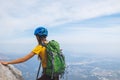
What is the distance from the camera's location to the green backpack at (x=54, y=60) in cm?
974

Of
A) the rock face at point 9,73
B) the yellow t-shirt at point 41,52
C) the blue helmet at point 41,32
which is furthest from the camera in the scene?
the rock face at point 9,73

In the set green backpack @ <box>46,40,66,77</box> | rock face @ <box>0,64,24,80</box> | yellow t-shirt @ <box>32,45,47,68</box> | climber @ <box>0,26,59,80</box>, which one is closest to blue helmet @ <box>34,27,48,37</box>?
climber @ <box>0,26,59,80</box>

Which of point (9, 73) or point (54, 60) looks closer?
point (54, 60)

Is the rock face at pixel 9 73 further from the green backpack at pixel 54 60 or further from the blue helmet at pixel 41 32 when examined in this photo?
the blue helmet at pixel 41 32

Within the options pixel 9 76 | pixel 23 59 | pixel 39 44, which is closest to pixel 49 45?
pixel 39 44

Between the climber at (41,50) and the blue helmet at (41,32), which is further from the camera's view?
the blue helmet at (41,32)

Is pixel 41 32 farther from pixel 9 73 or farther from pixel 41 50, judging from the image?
pixel 9 73

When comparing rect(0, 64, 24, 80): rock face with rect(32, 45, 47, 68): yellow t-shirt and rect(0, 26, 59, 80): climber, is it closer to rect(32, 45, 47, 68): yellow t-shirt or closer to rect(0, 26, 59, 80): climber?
rect(0, 26, 59, 80): climber

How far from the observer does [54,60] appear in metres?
9.79

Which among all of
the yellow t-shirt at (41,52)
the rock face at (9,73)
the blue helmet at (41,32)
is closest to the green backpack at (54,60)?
the yellow t-shirt at (41,52)

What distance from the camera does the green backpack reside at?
32.0 ft

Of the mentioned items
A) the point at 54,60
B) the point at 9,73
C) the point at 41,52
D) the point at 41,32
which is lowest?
the point at 9,73

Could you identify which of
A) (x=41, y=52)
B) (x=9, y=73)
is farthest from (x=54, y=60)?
(x=9, y=73)

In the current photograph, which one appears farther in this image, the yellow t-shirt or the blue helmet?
the blue helmet
